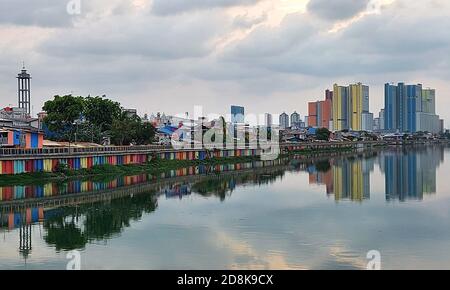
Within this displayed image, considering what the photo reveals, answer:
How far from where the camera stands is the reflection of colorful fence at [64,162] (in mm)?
33438

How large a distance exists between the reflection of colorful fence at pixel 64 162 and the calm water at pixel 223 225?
108 inches

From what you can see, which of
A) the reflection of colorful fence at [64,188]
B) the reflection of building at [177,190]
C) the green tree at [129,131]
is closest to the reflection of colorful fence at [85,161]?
the reflection of colorful fence at [64,188]

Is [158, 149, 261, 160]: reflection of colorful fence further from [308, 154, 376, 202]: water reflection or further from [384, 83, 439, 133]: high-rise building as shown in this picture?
[384, 83, 439, 133]: high-rise building

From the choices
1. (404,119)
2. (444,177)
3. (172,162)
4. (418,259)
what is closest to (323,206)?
(418,259)

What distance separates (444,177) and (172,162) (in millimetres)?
23937

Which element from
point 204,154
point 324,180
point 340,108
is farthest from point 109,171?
point 340,108

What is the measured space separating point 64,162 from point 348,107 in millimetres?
163196

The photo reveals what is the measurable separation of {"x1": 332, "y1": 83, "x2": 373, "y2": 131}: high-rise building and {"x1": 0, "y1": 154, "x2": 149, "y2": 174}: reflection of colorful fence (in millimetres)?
145835

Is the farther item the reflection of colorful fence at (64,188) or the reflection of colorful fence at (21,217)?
the reflection of colorful fence at (64,188)

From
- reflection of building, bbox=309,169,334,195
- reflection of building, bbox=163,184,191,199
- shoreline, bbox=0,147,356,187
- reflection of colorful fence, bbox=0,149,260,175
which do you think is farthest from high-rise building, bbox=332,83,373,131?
reflection of building, bbox=163,184,191,199

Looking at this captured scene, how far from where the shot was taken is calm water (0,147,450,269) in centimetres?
1599

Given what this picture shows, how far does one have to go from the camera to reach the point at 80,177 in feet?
124

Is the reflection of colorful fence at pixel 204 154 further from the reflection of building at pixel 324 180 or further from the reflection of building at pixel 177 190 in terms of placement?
the reflection of building at pixel 177 190
